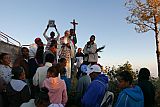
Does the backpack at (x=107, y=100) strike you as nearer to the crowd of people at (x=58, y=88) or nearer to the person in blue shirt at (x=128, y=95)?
the crowd of people at (x=58, y=88)

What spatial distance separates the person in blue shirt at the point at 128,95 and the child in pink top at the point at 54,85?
1324 mm

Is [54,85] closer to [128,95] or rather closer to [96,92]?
[96,92]

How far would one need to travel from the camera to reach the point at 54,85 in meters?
7.66

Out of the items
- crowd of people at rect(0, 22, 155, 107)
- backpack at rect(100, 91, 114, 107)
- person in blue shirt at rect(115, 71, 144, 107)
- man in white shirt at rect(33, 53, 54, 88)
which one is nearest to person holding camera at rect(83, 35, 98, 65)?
crowd of people at rect(0, 22, 155, 107)

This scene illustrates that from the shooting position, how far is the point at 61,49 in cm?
1398

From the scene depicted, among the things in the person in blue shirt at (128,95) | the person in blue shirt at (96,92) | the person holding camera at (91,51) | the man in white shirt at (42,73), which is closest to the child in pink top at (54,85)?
the person in blue shirt at (96,92)

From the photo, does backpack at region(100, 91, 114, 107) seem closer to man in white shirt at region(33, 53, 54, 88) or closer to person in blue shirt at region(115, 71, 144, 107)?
person in blue shirt at region(115, 71, 144, 107)

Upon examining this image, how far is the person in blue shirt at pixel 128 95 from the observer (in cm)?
690

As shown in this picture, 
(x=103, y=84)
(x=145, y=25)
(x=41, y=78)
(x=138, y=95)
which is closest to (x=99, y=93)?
(x=103, y=84)

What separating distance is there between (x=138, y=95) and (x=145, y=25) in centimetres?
1818

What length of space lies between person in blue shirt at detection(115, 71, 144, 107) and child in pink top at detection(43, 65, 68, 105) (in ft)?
4.34

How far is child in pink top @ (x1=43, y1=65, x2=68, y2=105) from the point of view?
757 cm

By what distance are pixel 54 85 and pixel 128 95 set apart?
1.61 m

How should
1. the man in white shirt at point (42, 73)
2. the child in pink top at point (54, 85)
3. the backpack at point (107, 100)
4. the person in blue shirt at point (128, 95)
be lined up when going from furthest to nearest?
the man in white shirt at point (42, 73) → the backpack at point (107, 100) → the child in pink top at point (54, 85) → the person in blue shirt at point (128, 95)
